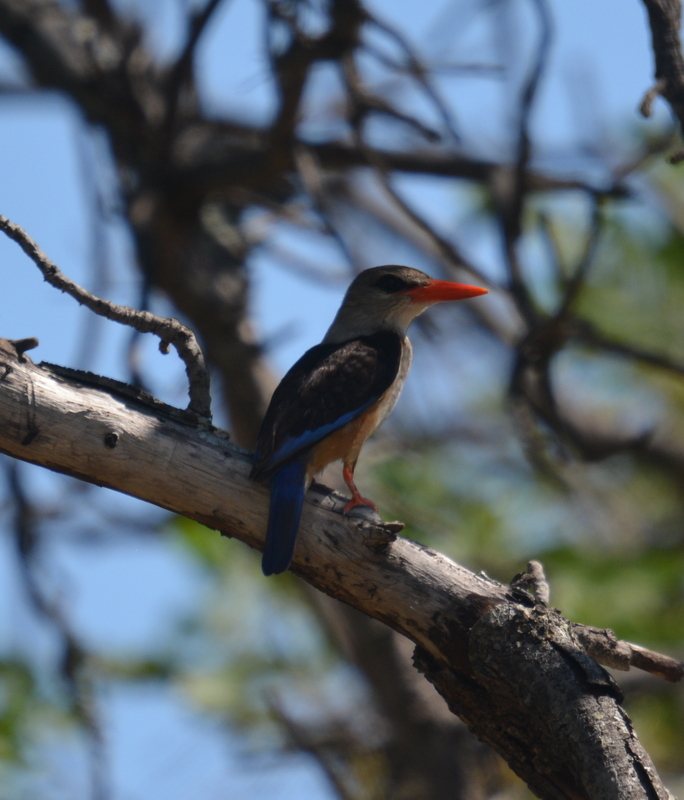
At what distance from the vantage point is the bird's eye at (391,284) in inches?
175

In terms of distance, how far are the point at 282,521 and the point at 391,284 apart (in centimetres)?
201

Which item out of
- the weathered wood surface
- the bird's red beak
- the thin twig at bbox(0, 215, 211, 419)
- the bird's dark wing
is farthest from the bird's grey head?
the weathered wood surface

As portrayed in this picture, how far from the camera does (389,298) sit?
444 centimetres

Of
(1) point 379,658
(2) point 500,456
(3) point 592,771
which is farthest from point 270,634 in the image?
(3) point 592,771

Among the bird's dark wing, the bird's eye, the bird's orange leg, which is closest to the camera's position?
the bird's orange leg

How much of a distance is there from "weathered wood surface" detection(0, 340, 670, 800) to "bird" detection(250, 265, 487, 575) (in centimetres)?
9

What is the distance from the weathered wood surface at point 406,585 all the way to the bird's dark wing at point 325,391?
1.28 feet

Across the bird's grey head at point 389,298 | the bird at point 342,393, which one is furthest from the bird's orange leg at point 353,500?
the bird's grey head at point 389,298

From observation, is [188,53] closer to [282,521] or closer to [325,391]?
[325,391]

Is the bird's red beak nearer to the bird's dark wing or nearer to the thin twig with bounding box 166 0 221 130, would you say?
the bird's dark wing

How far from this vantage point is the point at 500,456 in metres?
7.09

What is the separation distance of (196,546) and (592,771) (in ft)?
12.5

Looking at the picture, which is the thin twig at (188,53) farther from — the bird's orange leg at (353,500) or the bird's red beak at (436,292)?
the bird's orange leg at (353,500)

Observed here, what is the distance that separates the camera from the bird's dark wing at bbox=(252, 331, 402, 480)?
327cm
